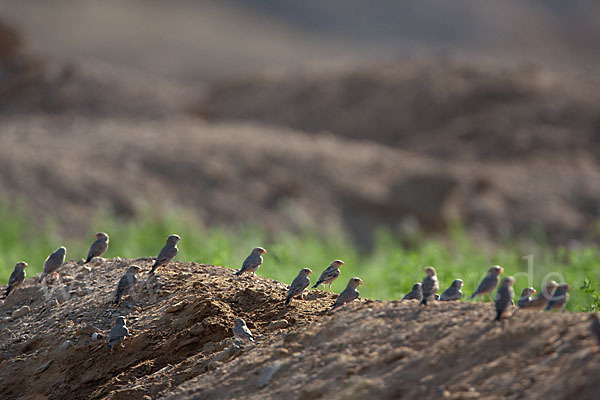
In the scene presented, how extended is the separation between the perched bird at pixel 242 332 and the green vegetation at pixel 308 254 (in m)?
3.33

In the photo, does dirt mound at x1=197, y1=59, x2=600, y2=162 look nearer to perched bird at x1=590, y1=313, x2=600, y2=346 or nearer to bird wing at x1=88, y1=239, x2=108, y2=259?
bird wing at x1=88, y1=239, x2=108, y2=259

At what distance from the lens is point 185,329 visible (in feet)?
25.9

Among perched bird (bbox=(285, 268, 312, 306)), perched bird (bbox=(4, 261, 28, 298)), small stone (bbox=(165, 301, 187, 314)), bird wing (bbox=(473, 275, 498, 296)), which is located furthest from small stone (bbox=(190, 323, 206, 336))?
bird wing (bbox=(473, 275, 498, 296))

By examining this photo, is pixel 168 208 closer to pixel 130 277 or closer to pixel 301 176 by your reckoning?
pixel 301 176

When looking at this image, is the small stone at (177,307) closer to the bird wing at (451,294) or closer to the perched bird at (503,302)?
the bird wing at (451,294)

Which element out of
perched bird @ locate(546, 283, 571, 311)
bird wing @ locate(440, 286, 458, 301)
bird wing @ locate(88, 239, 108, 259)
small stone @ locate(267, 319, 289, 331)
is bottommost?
perched bird @ locate(546, 283, 571, 311)

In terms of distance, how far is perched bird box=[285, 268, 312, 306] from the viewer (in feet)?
25.5

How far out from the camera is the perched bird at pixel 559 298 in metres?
7.38

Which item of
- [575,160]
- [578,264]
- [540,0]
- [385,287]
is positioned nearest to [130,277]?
[385,287]

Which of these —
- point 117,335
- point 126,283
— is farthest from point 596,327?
point 126,283

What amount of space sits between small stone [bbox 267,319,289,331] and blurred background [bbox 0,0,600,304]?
3.42 metres

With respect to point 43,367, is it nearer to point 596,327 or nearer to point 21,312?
point 21,312

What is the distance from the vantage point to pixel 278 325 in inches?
300

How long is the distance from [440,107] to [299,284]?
76.4ft
